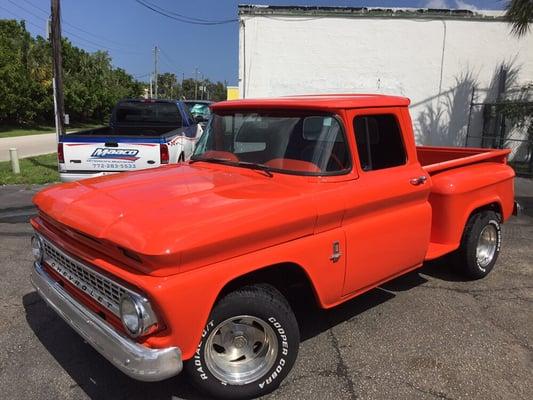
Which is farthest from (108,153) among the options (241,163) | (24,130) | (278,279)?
(24,130)

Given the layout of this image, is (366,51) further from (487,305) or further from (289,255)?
(289,255)

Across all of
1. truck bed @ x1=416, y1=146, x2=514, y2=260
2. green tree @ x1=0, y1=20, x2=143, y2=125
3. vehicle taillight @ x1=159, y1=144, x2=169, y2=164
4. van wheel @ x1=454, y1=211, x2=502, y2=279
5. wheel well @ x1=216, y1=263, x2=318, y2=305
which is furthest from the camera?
green tree @ x1=0, y1=20, x2=143, y2=125

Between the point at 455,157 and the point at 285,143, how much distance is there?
306 centimetres

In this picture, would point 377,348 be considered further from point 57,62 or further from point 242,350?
point 57,62

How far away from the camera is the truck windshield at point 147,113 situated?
37.0 feet

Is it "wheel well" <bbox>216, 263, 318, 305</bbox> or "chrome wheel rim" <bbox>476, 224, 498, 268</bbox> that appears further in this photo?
"chrome wheel rim" <bbox>476, 224, 498, 268</bbox>

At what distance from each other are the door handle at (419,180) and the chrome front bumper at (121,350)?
91.5 inches

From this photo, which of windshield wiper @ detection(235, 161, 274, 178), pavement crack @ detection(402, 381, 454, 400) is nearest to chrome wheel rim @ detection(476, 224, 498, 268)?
pavement crack @ detection(402, 381, 454, 400)

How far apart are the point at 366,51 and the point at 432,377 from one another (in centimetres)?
1243

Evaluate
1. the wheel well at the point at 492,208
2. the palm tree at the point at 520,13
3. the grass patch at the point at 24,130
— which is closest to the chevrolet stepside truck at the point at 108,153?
the wheel well at the point at 492,208

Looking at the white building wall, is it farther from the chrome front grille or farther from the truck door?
the chrome front grille

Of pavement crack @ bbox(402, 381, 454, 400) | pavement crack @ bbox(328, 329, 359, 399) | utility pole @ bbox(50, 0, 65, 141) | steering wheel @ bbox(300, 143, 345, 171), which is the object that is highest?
utility pole @ bbox(50, 0, 65, 141)

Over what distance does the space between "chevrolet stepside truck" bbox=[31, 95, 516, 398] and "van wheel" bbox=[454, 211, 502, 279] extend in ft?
1.68

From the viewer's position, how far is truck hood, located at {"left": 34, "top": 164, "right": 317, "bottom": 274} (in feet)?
8.63
